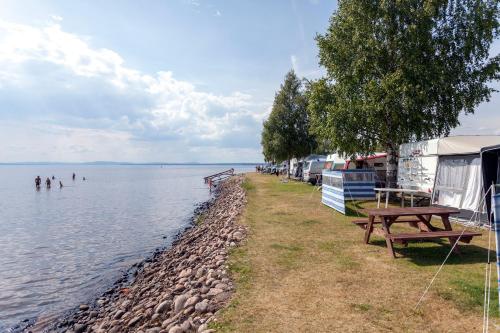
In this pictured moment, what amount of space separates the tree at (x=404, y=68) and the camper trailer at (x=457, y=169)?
8.93 feet

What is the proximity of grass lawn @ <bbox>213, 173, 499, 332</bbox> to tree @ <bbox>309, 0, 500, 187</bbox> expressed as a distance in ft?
31.3

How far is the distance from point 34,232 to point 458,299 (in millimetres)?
25641

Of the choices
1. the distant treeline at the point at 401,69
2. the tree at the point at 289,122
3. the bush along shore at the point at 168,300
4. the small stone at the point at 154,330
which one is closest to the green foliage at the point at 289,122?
the tree at the point at 289,122

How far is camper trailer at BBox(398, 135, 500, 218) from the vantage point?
43.1 feet

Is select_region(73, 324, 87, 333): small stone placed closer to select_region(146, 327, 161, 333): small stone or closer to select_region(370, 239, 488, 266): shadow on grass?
select_region(146, 327, 161, 333): small stone

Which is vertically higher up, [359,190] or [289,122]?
[289,122]

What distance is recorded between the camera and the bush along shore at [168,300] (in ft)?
22.5

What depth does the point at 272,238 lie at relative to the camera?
1184 centimetres

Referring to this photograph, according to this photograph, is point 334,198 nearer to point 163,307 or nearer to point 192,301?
point 163,307

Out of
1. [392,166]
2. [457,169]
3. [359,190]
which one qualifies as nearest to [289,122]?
[392,166]

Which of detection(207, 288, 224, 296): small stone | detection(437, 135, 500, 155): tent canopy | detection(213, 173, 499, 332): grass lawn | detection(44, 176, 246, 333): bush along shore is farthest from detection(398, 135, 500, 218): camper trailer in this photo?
detection(207, 288, 224, 296): small stone

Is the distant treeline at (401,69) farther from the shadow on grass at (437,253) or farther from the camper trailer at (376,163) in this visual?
the shadow on grass at (437,253)

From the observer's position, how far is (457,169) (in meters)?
14.8

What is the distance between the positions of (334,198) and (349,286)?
10.7 meters
